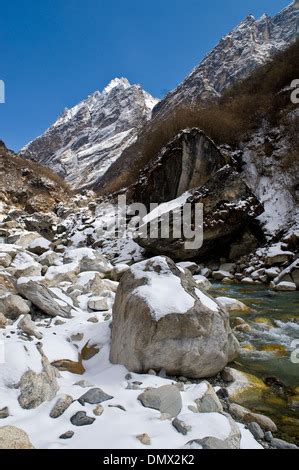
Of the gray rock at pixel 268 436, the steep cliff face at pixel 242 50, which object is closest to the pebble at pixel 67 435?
the gray rock at pixel 268 436

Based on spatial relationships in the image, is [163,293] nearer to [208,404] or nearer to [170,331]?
[170,331]

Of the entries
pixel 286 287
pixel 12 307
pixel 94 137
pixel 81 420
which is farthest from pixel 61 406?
pixel 94 137

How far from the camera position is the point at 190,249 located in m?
13.7

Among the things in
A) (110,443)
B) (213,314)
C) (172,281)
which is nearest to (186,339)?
(213,314)

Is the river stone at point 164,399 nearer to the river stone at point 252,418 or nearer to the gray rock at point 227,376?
the river stone at point 252,418

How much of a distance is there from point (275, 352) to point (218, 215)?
894 centimetres

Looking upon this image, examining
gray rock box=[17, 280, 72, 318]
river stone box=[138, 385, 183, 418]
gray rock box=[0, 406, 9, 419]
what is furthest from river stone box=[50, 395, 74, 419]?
gray rock box=[17, 280, 72, 318]

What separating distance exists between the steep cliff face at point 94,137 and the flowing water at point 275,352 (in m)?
59.0

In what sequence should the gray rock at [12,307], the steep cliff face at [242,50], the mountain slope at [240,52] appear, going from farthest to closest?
1. the steep cliff face at [242,50]
2. the mountain slope at [240,52]
3. the gray rock at [12,307]

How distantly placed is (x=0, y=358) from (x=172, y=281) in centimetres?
253

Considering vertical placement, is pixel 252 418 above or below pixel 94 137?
below

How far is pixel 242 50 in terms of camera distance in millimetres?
70375

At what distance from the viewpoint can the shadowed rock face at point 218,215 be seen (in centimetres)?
1384

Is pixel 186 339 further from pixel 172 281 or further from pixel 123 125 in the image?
pixel 123 125
